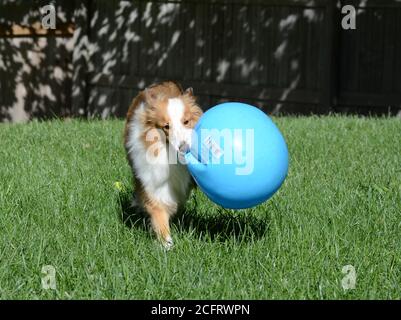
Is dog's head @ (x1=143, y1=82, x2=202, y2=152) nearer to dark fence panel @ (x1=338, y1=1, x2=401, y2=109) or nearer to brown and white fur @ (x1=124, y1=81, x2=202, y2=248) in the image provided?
brown and white fur @ (x1=124, y1=81, x2=202, y2=248)

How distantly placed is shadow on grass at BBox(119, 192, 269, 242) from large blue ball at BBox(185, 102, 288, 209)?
523 mm

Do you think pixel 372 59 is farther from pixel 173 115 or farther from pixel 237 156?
pixel 237 156

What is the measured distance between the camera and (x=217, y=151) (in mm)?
4617

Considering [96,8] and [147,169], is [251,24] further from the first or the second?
[147,169]

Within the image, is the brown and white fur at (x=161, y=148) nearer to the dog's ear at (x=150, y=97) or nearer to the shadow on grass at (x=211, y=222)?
the dog's ear at (x=150, y=97)

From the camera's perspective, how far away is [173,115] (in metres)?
4.88

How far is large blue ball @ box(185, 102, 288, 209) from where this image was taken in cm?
460

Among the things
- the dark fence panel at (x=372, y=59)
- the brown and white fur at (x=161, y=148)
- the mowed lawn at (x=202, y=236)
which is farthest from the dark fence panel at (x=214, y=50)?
the brown and white fur at (x=161, y=148)

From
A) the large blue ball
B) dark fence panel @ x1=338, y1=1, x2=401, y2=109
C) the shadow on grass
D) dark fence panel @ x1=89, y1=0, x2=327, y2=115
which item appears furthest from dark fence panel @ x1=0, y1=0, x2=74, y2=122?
the large blue ball

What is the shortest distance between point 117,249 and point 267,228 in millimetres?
1028

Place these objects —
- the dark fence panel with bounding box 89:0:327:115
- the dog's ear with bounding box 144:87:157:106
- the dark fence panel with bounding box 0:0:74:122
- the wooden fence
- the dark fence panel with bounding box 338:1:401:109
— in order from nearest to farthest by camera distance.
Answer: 1. the dog's ear with bounding box 144:87:157:106
2. the dark fence panel with bounding box 338:1:401:109
3. the wooden fence
4. the dark fence panel with bounding box 89:0:327:115
5. the dark fence panel with bounding box 0:0:74:122

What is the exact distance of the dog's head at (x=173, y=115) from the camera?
4.84m

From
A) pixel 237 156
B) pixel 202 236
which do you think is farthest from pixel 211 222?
pixel 237 156
